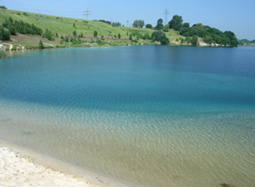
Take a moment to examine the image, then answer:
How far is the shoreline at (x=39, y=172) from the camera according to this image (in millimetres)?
6094

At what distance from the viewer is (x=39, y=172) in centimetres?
680

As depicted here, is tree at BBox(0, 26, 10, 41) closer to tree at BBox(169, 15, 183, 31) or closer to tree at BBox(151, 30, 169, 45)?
tree at BBox(151, 30, 169, 45)

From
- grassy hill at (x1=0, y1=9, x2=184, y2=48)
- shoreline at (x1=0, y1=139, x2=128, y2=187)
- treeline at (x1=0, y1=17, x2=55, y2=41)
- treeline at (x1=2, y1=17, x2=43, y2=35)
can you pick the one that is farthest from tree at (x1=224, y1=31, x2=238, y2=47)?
shoreline at (x1=0, y1=139, x2=128, y2=187)

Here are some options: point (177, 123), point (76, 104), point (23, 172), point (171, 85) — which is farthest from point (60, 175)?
point (171, 85)

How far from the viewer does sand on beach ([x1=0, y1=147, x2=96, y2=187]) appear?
5941 mm

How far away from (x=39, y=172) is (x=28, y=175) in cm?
42

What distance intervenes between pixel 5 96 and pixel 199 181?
1484cm

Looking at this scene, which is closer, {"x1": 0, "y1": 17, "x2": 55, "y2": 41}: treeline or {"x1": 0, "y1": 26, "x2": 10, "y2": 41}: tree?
{"x1": 0, "y1": 26, "x2": 10, "y2": 41}: tree

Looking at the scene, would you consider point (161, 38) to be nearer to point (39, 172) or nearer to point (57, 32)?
point (57, 32)

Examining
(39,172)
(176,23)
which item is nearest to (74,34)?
(39,172)

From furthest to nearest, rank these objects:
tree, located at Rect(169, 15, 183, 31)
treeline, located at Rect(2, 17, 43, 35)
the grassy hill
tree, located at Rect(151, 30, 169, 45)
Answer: tree, located at Rect(169, 15, 183, 31) → tree, located at Rect(151, 30, 169, 45) → the grassy hill → treeline, located at Rect(2, 17, 43, 35)

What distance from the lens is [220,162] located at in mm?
8625

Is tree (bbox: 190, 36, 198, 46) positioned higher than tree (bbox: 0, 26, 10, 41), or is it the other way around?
tree (bbox: 190, 36, 198, 46)

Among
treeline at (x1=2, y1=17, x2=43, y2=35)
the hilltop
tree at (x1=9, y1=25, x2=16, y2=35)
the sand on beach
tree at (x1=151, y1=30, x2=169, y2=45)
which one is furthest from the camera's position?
tree at (x1=151, y1=30, x2=169, y2=45)
